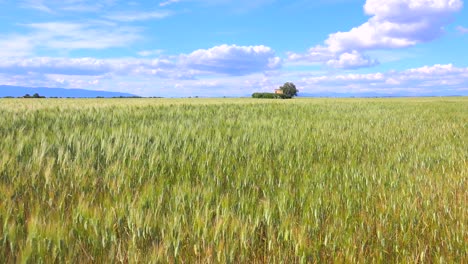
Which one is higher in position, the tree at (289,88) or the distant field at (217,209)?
the tree at (289,88)

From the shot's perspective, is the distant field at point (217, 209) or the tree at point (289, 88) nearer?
the distant field at point (217, 209)

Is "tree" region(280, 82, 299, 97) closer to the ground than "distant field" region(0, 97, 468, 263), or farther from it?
farther from it

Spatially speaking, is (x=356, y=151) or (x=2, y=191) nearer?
(x=2, y=191)

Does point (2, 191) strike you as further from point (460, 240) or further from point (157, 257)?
point (460, 240)

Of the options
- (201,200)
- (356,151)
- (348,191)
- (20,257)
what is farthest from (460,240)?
(356,151)

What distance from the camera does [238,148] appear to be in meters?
4.66

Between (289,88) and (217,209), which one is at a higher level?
(289,88)

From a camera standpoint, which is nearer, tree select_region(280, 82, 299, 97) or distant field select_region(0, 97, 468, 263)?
distant field select_region(0, 97, 468, 263)

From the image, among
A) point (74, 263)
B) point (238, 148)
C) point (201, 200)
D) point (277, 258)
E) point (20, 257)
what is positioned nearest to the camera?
point (20, 257)

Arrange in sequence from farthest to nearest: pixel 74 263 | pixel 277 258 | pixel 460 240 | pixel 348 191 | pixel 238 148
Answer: pixel 238 148 → pixel 348 191 → pixel 460 240 → pixel 277 258 → pixel 74 263

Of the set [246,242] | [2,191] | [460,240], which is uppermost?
[2,191]

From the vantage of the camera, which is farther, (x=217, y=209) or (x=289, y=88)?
(x=289, y=88)

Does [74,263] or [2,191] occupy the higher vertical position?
[2,191]

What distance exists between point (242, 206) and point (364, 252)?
723 millimetres
